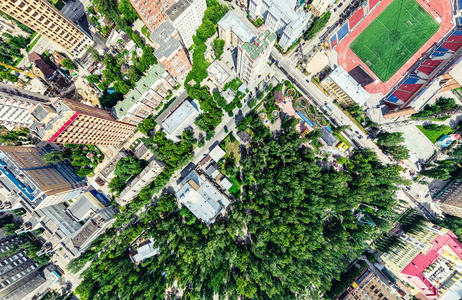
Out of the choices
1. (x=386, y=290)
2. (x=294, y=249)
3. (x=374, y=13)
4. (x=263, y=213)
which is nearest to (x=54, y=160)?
(x=263, y=213)

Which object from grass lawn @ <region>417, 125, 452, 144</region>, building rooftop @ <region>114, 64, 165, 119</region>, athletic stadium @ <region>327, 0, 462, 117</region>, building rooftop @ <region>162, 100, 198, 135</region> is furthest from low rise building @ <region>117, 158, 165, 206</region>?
grass lawn @ <region>417, 125, 452, 144</region>

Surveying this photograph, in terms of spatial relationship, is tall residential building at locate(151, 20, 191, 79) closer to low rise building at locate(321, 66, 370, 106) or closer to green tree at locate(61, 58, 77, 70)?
green tree at locate(61, 58, 77, 70)

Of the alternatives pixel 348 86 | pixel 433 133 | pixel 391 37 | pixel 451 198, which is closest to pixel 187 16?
pixel 348 86

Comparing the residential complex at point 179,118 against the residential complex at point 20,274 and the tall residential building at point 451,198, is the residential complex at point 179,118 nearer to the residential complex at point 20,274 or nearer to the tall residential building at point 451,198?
the residential complex at point 20,274

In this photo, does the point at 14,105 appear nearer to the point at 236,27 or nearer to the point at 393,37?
the point at 236,27

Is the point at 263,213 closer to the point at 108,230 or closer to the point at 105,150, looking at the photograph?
the point at 108,230
